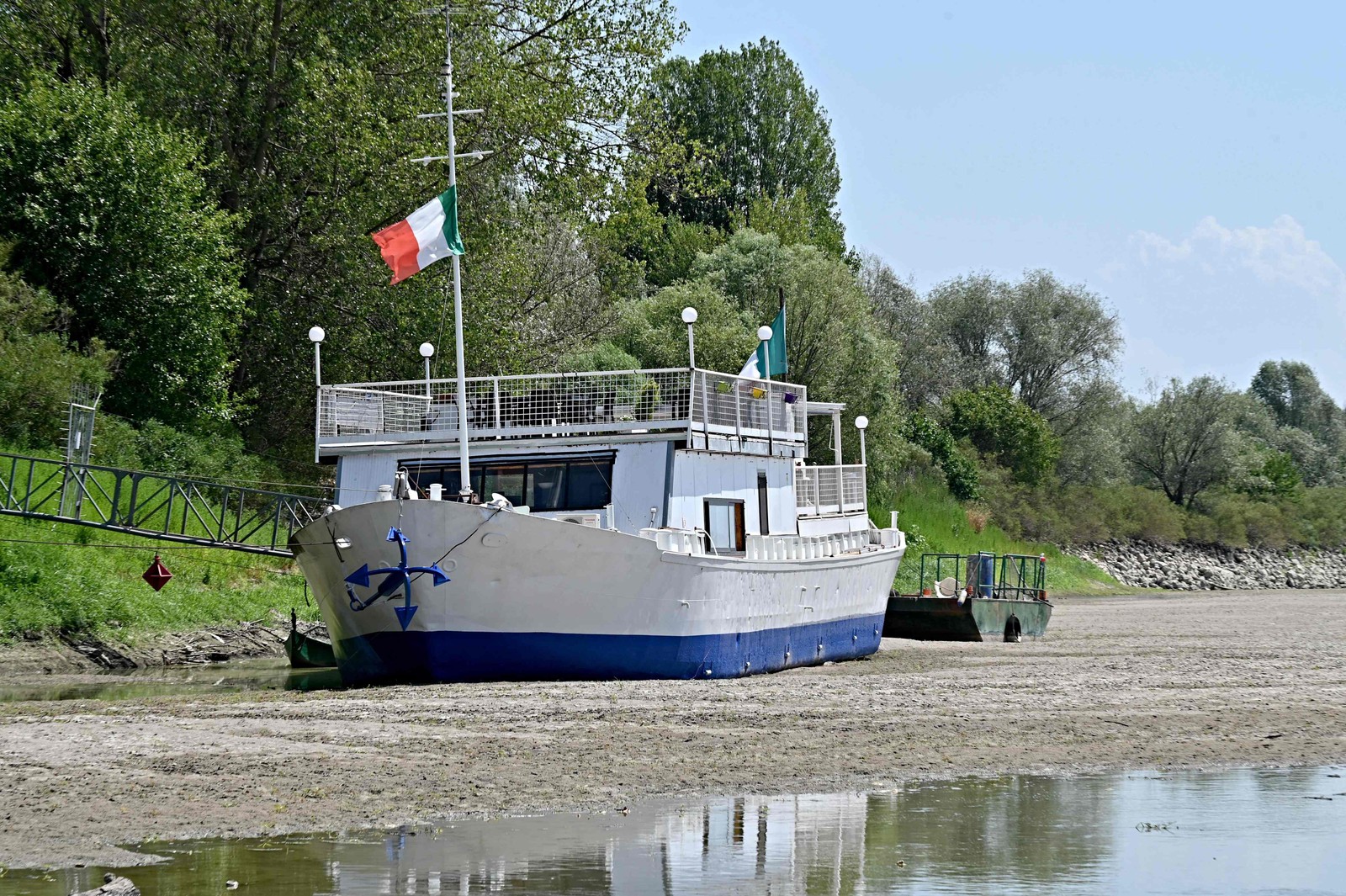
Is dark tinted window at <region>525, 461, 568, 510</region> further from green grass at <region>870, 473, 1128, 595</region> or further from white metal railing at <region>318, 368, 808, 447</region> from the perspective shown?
green grass at <region>870, 473, 1128, 595</region>

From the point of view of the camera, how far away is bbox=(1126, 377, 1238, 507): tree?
9494 centimetres

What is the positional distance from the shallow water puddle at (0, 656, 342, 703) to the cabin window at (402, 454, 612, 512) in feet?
13.1

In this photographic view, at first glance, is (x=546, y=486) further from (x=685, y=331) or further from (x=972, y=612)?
(x=685, y=331)

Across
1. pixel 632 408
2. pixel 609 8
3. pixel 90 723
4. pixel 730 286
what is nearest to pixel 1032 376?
pixel 730 286

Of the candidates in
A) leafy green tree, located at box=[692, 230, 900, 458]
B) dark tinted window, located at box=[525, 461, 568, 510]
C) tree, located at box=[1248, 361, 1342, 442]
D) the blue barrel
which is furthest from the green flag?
tree, located at box=[1248, 361, 1342, 442]

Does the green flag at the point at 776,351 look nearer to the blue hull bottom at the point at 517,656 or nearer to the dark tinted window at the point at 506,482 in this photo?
the dark tinted window at the point at 506,482

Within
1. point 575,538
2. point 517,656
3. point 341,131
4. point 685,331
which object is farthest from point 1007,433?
point 575,538

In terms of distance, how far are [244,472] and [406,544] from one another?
1901 cm

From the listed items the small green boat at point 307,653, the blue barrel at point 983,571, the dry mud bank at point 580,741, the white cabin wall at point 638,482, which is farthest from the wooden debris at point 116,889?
the blue barrel at point 983,571

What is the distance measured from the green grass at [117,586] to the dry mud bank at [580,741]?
31.6 ft

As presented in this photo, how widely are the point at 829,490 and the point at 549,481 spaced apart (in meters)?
11.1

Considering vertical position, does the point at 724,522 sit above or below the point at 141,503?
below

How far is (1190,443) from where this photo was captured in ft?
313

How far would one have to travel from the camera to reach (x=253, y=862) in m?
10.8
